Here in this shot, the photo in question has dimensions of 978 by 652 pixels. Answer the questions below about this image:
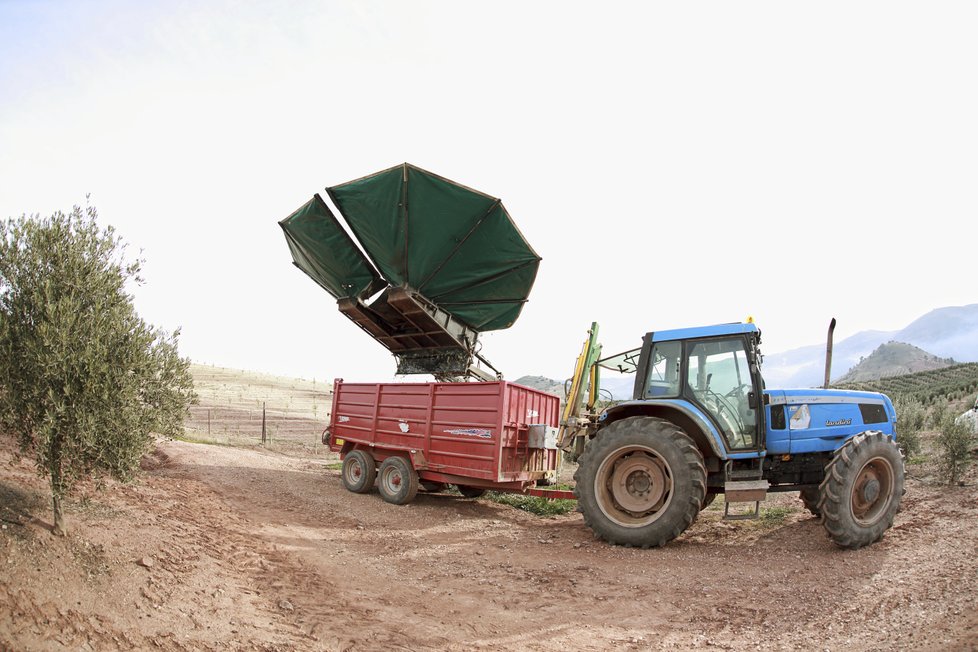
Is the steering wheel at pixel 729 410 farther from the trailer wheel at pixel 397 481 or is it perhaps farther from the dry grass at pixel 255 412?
the dry grass at pixel 255 412

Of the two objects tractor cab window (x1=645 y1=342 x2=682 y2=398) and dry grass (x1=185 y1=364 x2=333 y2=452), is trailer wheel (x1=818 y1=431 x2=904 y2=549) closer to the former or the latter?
tractor cab window (x1=645 y1=342 x2=682 y2=398)

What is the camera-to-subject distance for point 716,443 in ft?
24.0

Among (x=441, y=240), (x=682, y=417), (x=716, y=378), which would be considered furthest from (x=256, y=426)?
(x=716, y=378)

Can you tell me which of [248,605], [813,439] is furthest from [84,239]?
[813,439]

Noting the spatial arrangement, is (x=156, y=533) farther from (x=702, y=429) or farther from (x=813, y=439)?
(x=813, y=439)

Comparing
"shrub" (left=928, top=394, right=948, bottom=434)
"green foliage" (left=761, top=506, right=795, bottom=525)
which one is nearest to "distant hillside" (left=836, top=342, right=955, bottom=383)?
"shrub" (left=928, top=394, right=948, bottom=434)

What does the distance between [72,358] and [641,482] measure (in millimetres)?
6253

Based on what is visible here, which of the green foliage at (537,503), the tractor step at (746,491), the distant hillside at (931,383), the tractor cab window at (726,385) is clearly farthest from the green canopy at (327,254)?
the distant hillside at (931,383)

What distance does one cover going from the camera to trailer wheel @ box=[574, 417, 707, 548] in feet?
23.3

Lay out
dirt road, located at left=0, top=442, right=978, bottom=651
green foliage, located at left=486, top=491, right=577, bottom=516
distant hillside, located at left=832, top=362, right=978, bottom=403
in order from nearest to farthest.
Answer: dirt road, located at left=0, top=442, right=978, bottom=651 → green foliage, located at left=486, top=491, right=577, bottom=516 → distant hillside, located at left=832, top=362, right=978, bottom=403

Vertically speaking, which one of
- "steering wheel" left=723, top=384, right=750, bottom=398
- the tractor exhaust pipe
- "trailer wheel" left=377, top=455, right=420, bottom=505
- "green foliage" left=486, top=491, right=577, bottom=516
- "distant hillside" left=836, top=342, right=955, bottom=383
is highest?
"distant hillside" left=836, top=342, right=955, bottom=383

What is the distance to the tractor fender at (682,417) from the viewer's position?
7324 millimetres

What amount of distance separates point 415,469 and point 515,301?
11.7 ft

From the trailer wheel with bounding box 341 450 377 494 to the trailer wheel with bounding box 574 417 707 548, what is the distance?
4.39 m
